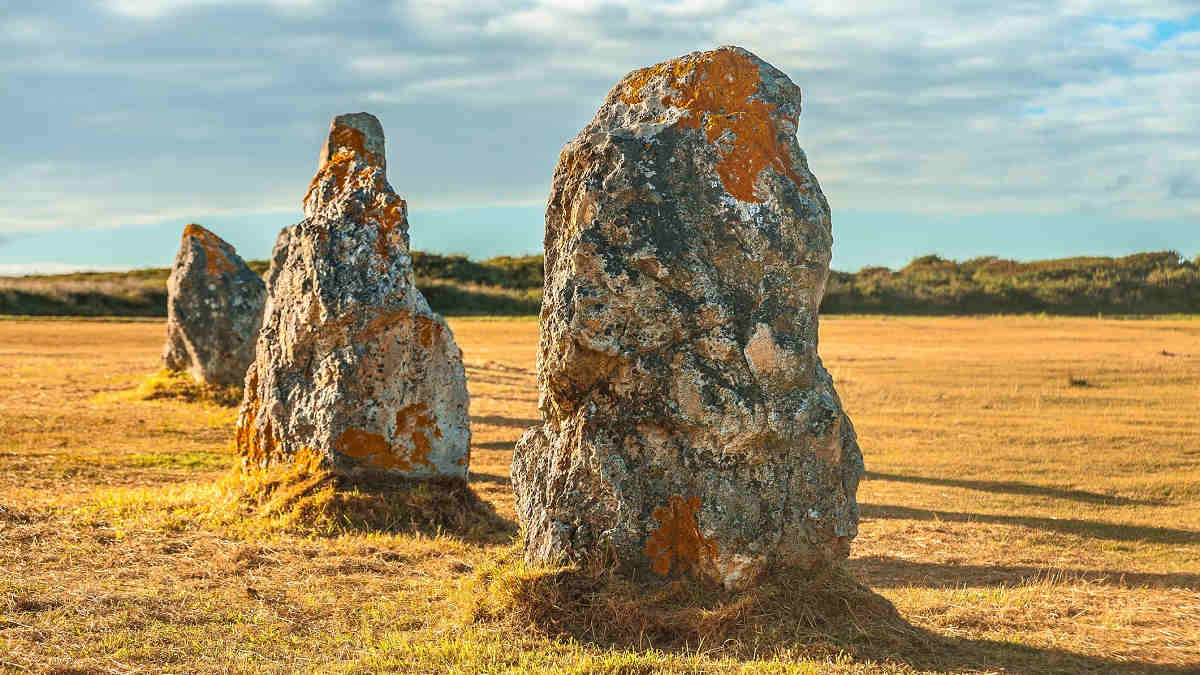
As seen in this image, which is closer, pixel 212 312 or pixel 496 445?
pixel 496 445

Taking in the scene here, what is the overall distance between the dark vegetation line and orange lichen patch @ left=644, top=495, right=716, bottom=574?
43.3 m

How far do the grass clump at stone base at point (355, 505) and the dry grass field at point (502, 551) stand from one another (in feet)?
0.41

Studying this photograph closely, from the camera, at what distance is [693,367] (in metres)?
6.98

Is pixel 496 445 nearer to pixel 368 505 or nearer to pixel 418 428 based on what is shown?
pixel 418 428

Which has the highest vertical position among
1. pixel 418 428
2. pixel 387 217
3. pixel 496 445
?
pixel 387 217

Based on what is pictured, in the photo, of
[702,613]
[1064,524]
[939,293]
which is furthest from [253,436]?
[939,293]

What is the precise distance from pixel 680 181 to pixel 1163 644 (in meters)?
4.17

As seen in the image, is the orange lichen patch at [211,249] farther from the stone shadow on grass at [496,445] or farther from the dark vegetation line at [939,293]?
the dark vegetation line at [939,293]

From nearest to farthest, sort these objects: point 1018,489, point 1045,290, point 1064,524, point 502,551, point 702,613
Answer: point 702,613 < point 502,551 < point 1064,524 < point 1018,489 < point 1045,290

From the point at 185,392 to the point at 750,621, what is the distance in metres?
15.3

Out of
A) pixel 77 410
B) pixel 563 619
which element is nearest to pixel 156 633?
pixel 563 619

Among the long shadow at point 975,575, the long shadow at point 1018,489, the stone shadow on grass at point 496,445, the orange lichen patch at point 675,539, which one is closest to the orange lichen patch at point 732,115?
the orange lichen patch at point 675,539

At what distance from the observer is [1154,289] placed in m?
48.9

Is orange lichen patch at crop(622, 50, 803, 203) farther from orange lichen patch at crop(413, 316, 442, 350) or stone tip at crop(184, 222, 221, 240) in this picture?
stone tip at crop(184, 222, 221, 240)
